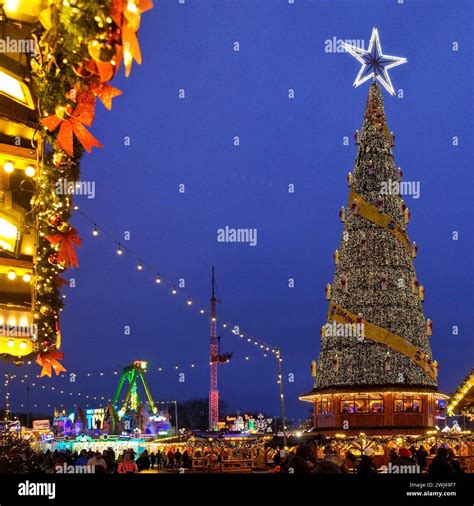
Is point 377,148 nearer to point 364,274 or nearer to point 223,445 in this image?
point 364,274

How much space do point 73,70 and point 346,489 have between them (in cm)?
333

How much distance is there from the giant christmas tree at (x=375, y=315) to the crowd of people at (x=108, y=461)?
9.00 metres

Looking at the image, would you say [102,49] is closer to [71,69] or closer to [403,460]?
[71,69]

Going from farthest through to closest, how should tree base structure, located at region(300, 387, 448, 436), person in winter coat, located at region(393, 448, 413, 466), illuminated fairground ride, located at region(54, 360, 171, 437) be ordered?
illuminated fairground ride, located at region(54, 360, 171, 437) < tree base structure, located at region(300, 387, 448, 436) < person in winter coat, located at region(393, 448, 413, 466)

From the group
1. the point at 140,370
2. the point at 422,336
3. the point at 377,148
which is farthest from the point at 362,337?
the point at 140,370

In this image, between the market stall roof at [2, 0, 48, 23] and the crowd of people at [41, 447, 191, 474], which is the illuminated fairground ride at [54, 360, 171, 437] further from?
the market stall roof at [2, 0, 48, 23]

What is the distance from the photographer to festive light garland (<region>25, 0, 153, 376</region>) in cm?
442

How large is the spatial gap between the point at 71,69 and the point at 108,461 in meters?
16.6

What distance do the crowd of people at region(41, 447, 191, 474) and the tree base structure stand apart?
8.45 meters

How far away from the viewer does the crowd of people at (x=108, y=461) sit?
13.5 meters

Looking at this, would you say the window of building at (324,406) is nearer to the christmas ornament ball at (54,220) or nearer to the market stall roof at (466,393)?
the market stall roof at (466,393)

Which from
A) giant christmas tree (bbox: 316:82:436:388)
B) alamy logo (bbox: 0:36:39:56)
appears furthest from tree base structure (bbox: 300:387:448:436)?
alamy logo (bbox: 0:36:39:56)

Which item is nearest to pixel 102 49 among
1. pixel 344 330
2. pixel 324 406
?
pixel 344 330

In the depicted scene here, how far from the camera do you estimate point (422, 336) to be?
34875 millimetres
